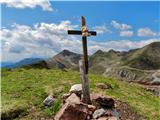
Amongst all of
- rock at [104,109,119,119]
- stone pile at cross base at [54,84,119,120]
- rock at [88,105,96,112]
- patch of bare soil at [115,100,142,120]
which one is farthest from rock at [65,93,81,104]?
patch of bare soil at [115,100,142,120]

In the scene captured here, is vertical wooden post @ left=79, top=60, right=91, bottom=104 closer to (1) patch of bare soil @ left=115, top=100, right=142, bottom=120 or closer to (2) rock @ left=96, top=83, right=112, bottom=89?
(1) patch of bare soil @ left=115, top=100, right=142, bottom=120

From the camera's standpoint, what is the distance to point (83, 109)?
1878cm

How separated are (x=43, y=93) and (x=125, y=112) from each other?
587cm

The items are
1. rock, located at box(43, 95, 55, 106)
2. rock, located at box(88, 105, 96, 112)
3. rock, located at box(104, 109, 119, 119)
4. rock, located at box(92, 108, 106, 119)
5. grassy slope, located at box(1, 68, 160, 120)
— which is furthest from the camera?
rock, located at box(43, 95, 55, 106)

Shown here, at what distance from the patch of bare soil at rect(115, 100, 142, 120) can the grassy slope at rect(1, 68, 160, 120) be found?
524mm

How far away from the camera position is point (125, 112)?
21.7 meters

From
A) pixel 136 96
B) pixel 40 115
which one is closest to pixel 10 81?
pixel 40 115

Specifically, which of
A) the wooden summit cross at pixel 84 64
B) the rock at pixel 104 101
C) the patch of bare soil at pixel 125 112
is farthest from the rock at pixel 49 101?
the patch of bare soil at pixel 125 112

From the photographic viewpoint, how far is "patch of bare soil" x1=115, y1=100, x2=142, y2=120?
21.1 meters

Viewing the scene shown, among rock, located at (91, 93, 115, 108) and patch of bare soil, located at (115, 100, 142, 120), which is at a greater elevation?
rock, located at (91, 93, 115, 108)

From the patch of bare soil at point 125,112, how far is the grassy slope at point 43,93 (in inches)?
20.6

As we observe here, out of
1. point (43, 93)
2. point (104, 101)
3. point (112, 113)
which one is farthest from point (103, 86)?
point (112, 113)

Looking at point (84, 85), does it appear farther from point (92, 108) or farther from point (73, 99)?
point (92, 108)

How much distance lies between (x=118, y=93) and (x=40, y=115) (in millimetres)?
7199
